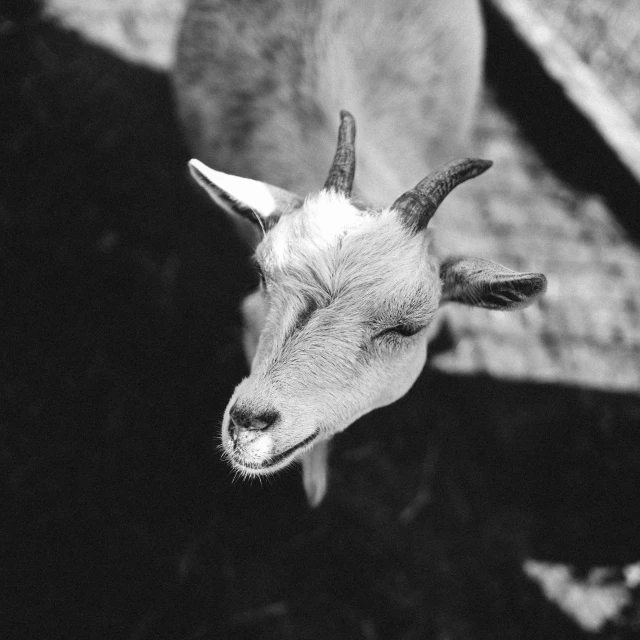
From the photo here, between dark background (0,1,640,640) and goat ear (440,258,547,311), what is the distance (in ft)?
5.22

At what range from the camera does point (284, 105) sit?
9.94ft

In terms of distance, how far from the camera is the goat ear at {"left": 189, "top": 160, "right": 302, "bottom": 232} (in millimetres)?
2016

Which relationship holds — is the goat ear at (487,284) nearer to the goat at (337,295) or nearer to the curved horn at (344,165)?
the goat at (337,295)

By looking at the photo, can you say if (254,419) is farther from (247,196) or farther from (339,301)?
(247,196)

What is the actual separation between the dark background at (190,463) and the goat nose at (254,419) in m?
1.53

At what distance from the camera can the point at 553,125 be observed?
14.5ft

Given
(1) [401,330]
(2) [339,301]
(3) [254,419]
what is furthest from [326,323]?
(3) [254,419]

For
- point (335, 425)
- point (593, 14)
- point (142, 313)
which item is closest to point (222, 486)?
point (142, 313)

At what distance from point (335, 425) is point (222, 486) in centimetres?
148

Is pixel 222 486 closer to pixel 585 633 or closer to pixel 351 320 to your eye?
pixel 351 320

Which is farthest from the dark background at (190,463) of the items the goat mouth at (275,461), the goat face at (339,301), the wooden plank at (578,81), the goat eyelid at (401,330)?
the wooden plank at (578,81)

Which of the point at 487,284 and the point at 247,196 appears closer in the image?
the point at 487,284

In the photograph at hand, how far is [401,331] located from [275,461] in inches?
24.9

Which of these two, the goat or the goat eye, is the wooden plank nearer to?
the goat
